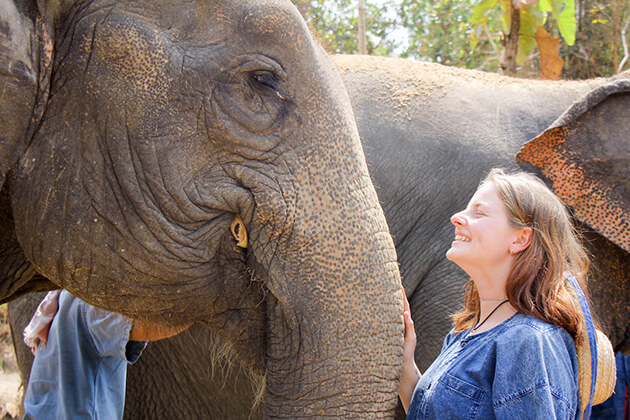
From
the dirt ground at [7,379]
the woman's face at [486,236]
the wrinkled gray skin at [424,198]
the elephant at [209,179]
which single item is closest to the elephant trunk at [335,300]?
the elephant at [209,179]

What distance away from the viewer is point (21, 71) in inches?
62.3

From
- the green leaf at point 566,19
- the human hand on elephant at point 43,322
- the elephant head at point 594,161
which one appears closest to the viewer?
the human hand on elephant at point 43,322

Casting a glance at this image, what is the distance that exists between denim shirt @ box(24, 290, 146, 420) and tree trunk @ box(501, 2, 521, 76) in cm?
393

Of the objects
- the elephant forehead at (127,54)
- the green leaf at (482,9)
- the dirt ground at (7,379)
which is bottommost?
the dirt ground at (7,379)

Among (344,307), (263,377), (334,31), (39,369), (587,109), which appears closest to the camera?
(344,307)

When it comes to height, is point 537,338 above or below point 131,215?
below

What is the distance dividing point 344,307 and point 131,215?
0.50m

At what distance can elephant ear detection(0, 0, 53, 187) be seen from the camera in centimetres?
156

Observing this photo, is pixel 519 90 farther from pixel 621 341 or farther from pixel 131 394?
pixel 131 394

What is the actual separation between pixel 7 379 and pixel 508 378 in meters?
4.13

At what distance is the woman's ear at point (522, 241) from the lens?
72.1 inches

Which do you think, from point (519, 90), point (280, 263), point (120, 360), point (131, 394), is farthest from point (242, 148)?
point (519, 90)

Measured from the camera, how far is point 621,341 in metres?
3.28

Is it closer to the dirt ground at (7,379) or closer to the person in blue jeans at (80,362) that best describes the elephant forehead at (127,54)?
the person in blue jeans at (80,362)
